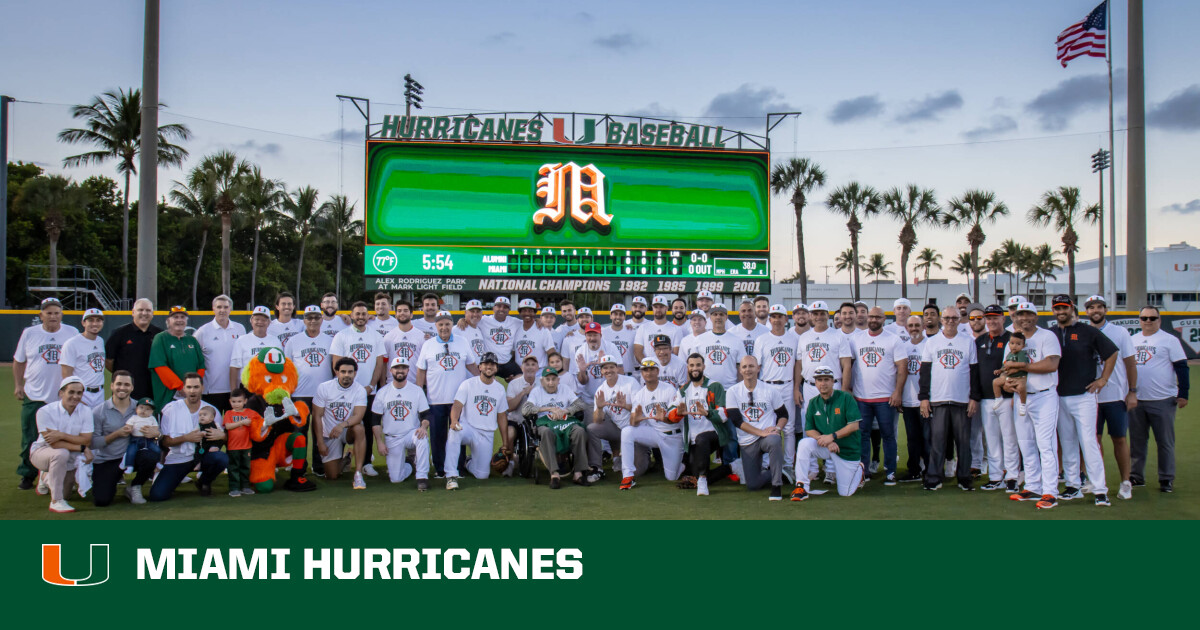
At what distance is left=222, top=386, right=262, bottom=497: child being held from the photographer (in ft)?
24.2

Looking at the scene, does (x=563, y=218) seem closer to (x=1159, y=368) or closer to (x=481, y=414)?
(x=481, y=414)

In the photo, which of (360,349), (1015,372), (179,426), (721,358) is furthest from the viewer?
(721,358)

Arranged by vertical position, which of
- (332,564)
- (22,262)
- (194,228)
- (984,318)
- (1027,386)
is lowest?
(332,564)

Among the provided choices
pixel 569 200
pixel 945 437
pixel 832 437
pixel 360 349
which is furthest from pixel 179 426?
pixel 569 200

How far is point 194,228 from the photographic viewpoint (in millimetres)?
42156

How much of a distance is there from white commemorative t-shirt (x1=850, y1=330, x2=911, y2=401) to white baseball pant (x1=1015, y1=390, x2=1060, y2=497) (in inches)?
50.5

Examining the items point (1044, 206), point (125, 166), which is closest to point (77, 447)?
point (125, 166)

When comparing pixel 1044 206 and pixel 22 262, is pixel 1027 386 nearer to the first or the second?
pixel 22 262

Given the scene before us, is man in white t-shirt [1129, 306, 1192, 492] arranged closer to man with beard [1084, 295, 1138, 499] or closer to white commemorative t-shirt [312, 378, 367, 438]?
man with beard [1084, 295, 1138, 499]

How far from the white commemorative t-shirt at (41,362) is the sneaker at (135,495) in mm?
1600

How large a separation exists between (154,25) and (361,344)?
912 centimetres

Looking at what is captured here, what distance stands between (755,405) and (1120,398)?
350 centimetres

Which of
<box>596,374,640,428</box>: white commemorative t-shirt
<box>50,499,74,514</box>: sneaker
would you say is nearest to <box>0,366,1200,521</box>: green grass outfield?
<box>50,499,74,514</box>: sneaker

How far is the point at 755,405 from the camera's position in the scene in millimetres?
7691
